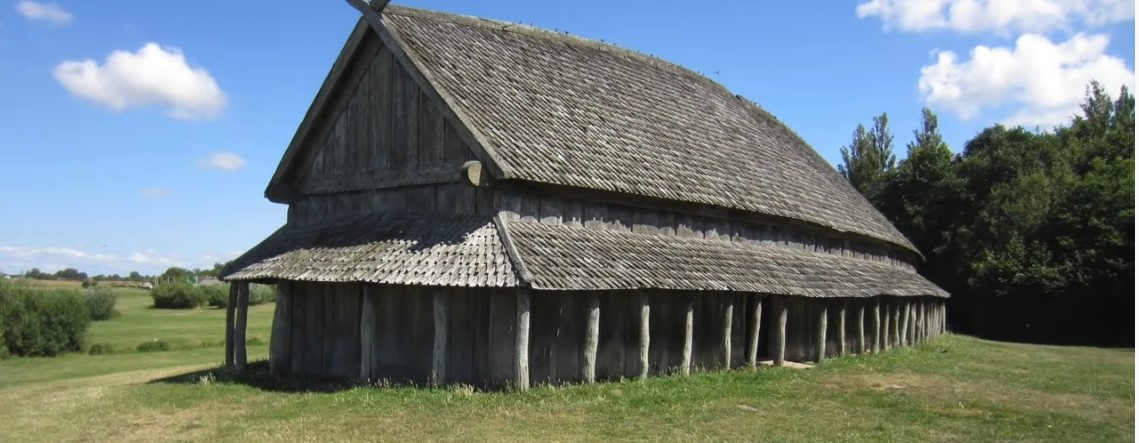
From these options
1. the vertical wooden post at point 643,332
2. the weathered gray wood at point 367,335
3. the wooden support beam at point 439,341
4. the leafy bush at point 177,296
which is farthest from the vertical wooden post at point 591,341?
the leafy bush at point 177,296

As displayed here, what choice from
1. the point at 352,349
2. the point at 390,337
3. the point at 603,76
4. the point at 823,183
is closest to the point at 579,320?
the point at 390,337

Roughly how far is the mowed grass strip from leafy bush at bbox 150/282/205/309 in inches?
2112

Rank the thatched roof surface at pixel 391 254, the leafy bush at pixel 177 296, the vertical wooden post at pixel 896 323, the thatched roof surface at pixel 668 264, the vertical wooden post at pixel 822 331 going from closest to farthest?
the thatched roof surface at pixel 391 254, the thatched roof surface at pixel 668 264, the vertical wooden post at pixel 822 331, the vertical wooden post at pixel 896 323, the leafy bush at pixel 177 296

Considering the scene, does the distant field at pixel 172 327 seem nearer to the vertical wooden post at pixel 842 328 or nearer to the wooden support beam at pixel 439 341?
the wooden support beam at pixel 439 341

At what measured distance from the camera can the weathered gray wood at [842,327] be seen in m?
23.1

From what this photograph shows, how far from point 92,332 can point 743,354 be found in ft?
119

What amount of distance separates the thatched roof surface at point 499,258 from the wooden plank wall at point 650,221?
0.21 meters

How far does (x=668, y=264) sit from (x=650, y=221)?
187cm

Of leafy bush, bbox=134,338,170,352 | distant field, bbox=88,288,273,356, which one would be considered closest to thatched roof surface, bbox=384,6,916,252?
distant field, bbox=88,288,273,356

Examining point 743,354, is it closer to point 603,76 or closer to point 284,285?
point 603,76

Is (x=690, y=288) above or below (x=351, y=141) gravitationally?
below

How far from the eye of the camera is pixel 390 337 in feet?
54.6

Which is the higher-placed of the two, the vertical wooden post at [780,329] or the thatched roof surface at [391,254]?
the thatched roof surface at [391,254]

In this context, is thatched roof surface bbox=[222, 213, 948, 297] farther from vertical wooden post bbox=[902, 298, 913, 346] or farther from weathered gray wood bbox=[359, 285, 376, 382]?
vertical wooden post bbox=[902, 298, 913, 346]
